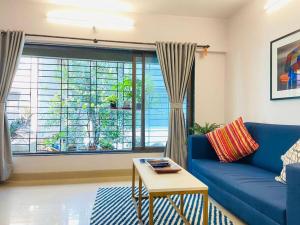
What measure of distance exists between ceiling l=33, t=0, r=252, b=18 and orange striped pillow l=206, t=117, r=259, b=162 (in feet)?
5.54

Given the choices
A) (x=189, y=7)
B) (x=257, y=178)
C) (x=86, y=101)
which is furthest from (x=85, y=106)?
(x=257, y=178)

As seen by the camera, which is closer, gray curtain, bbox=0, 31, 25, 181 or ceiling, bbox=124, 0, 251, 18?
gray curtain, bbox=0, 31, 25, 181

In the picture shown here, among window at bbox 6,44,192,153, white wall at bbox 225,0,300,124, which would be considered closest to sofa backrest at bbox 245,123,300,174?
white wall at bbox 225,0,300,124

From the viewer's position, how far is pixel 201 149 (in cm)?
311

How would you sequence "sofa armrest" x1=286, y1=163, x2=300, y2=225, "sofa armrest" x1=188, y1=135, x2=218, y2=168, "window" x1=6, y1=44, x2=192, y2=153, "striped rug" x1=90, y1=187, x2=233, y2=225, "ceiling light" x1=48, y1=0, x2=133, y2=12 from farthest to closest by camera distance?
"window" x1=6, y1=44, x2=192, y2=153
"ceiling light" x1=48, y1=0, x2=133, y2=12
"sofa armrest" x1=188, y1=135, x2=218, y2=168
"striped rug" x1=90, y1=187, x2=233, y2=225
"sofa armrest" x1=286, y1=163, x2=300, y2=225

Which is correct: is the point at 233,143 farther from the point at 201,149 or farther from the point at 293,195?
the point at 293,195

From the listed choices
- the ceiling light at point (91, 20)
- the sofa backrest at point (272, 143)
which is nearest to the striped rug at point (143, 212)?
the sofa backrest at point (272, 143)

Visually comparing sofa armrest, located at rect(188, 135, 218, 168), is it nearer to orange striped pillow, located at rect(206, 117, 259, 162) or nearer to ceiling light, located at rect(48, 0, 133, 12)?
orange striped pillow, located at rect(206, 117, 259, 162)

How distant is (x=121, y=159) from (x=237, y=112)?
1.89 metres

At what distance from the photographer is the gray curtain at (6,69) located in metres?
3.17

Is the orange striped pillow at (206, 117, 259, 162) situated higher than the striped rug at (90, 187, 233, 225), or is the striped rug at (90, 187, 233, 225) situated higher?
the orange striped pillow at (206, 117, 259, 162)

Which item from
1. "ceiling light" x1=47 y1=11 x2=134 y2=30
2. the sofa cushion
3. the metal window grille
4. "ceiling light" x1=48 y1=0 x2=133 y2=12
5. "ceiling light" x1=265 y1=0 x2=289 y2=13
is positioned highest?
"ceiling light" x1=48 y1=0 x2=133 y2=12

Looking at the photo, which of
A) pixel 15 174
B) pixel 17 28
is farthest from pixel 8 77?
pixel 15 174

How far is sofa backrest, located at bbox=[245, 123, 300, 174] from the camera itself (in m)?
2.37
